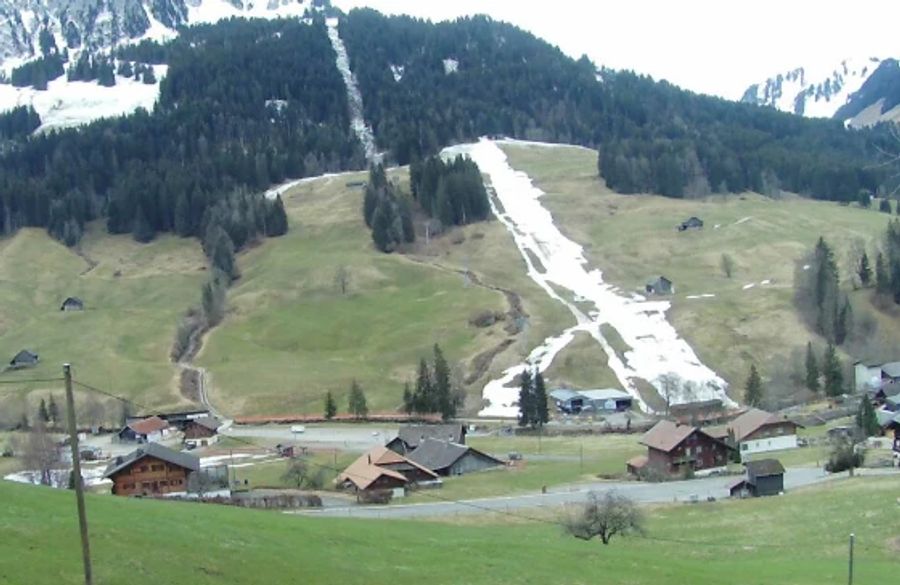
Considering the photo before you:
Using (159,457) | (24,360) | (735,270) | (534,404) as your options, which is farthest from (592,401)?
(24,360)

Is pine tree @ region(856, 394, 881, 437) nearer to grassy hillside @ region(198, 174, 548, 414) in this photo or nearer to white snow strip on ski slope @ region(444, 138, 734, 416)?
white snow strip on ski slope @ region(444, 138, 734, 416)

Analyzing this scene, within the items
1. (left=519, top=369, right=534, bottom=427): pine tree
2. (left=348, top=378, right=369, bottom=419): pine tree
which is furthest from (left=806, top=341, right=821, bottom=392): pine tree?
(left=348, top=378, right=369, bottom=419): pine tree

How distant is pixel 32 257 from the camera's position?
19262cm

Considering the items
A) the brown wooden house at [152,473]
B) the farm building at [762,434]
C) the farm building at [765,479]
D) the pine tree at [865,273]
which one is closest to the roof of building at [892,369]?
the pine tree at [865,273]

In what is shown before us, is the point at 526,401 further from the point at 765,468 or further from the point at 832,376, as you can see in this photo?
the point at 765,468

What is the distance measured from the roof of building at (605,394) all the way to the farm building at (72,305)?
8904cm

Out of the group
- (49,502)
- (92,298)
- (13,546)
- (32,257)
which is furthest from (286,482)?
(32,257)

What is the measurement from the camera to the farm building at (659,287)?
160 meters

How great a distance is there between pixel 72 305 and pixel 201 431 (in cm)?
6533

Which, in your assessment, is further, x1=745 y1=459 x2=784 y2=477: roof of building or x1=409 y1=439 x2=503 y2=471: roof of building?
x1=409 y1=439 x2=503 y2=471: roof of building

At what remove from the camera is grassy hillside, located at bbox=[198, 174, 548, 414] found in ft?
428

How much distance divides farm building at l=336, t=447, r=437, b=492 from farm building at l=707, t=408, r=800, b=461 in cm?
2870

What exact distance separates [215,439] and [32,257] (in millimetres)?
99420

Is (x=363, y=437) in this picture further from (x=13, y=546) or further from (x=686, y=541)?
(x=13, y=546)
